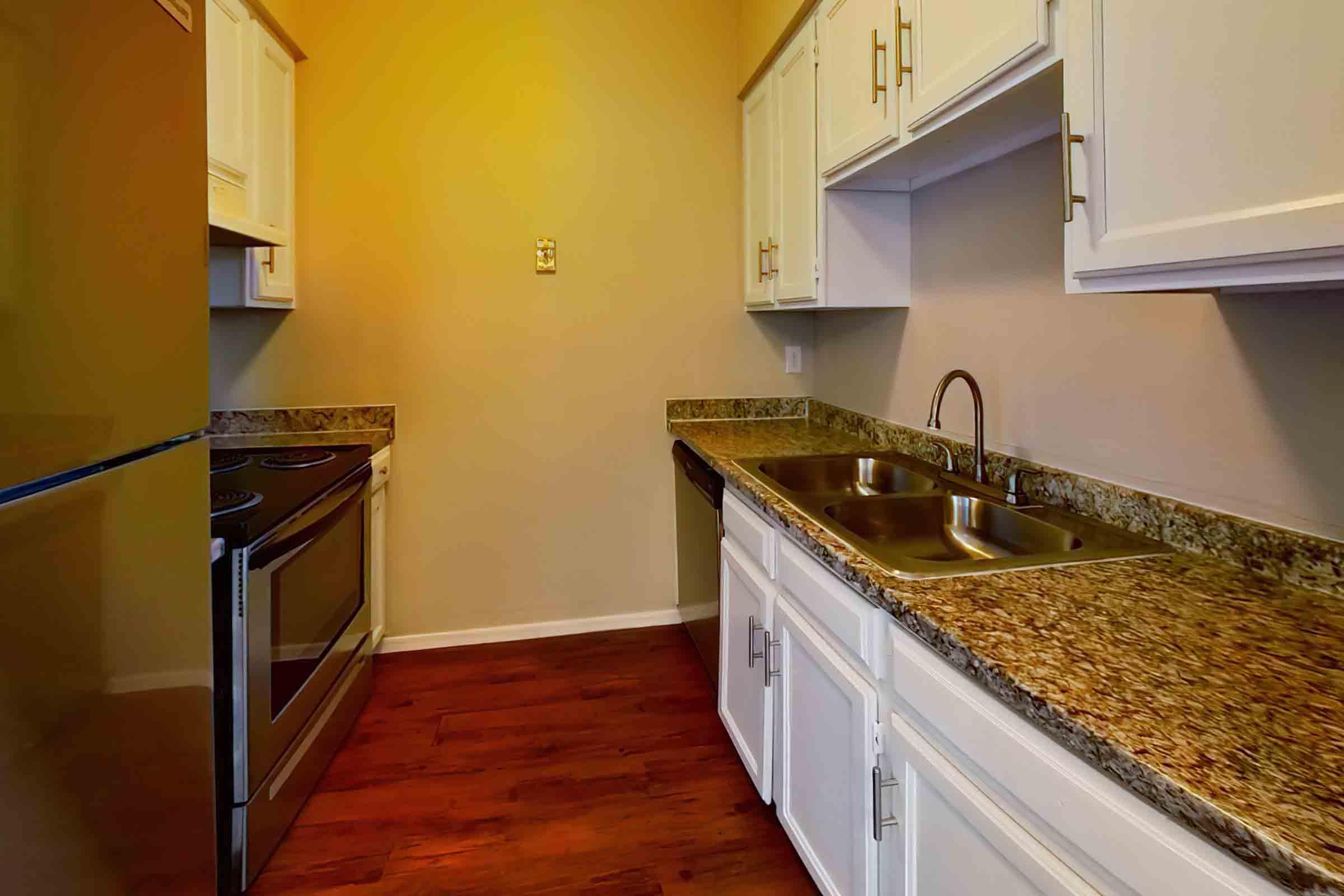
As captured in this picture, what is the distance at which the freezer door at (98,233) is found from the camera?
0.59 m

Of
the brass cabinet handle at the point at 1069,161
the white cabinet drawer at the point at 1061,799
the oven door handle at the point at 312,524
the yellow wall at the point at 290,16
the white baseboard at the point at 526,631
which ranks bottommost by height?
the white baseboard at the point at 526,631

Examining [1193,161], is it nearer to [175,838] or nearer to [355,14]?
[175,838]

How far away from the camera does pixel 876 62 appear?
1.64m

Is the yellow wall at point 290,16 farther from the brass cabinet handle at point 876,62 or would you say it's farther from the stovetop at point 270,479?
the brass cabinet handle at point 876,62

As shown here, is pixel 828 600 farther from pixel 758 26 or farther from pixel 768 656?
pixel 758 26

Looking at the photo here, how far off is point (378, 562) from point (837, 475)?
1.77m

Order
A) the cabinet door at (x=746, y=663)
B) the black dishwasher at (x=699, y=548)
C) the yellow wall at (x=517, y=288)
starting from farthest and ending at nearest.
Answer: the yellow wall at (x=517, y=288) < the black dishwasher at (x=699, y=548) < the cabinet door at (x=746, y=663)

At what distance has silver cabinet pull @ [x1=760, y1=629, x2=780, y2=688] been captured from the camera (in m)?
1.64

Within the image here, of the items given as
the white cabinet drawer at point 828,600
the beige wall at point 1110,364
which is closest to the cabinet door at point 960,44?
the beige wall at point 1110,364

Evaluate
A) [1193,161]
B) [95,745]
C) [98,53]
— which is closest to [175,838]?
[95,745]

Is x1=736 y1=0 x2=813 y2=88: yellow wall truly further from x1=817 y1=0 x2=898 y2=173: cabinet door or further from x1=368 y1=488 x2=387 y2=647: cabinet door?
x1=368 y1=488 x2=387 y2=647: cabinet door

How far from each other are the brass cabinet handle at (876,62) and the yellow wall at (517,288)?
1339 millimetres

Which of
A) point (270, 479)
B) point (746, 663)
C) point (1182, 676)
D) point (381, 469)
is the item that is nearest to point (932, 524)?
point (746, 663)

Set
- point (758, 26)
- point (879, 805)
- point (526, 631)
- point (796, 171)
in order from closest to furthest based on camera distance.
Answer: point (879, 805), point (796, 171), point (758, 26), point (526, 631)
